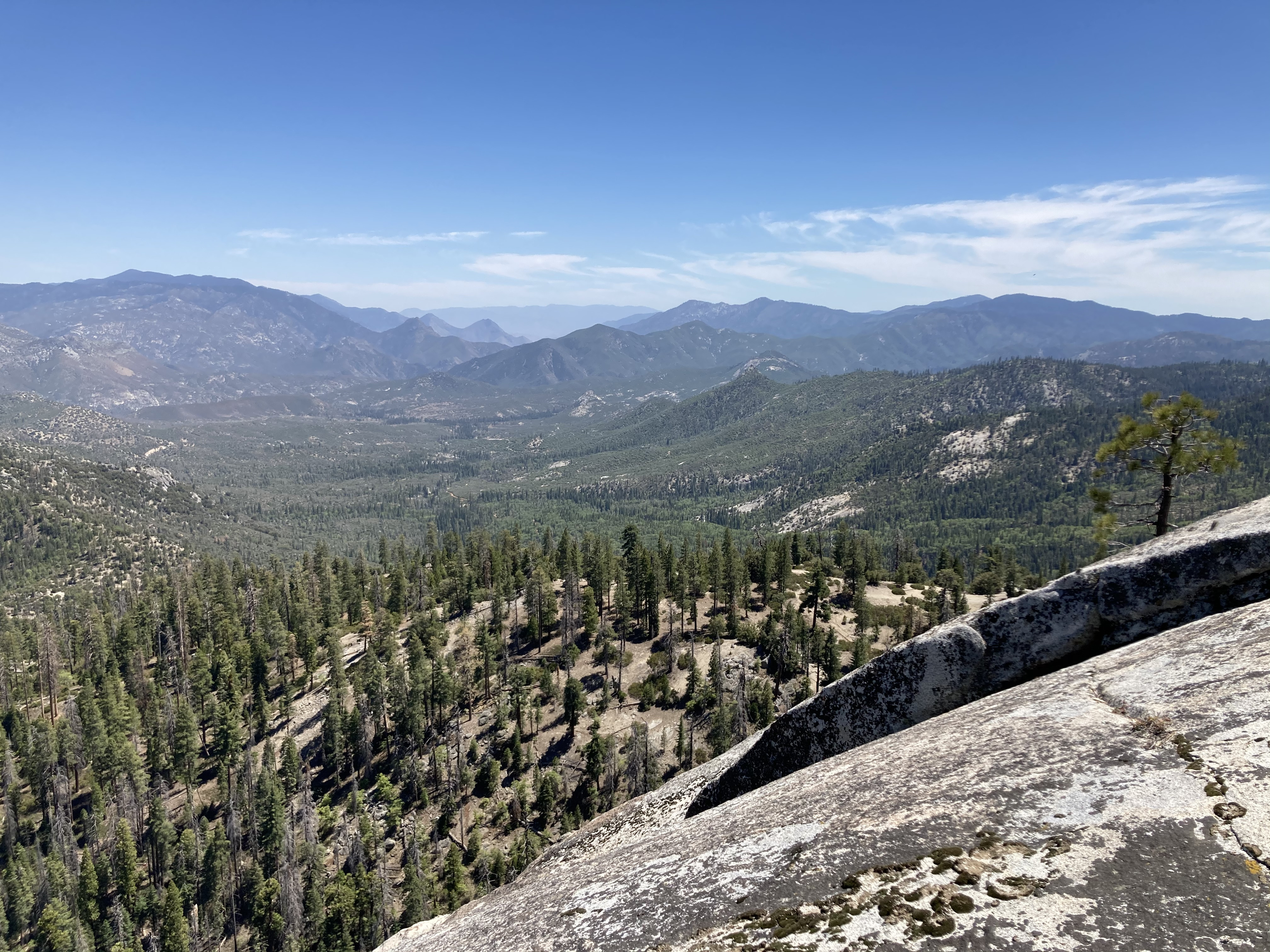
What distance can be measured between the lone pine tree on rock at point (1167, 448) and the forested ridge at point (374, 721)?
68349 millimetres

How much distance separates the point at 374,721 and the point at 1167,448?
112m

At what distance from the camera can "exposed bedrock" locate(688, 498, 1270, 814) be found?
13.5m

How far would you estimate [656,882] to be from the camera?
10.1 metres

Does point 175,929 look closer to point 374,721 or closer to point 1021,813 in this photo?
point 374,721

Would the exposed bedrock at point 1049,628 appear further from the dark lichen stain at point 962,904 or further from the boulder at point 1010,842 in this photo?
the dark lichen stain at point 962,904

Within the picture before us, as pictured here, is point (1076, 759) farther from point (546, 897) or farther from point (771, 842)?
point (546, 897)

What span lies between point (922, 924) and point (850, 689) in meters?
8.94

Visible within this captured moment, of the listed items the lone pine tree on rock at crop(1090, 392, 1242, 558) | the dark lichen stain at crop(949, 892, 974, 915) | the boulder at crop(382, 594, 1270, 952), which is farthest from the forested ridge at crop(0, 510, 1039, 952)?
the dark lichen stain at crop(949, 892, 974, 915)

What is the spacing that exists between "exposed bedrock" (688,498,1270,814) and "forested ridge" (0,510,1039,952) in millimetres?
68894

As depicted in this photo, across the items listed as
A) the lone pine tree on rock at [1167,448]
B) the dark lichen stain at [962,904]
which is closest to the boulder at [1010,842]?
the dark lichen stain at [962,904]

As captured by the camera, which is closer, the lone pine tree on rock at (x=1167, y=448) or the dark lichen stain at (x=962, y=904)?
the dark lichen stain at (x=962, y=904)

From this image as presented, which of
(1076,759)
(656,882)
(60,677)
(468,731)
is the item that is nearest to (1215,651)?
(1076,759)

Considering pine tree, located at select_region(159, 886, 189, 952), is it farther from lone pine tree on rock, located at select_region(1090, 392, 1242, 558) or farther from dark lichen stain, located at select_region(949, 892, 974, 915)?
lone pine tree on rock, located at select_region(1090, 392, 1242, 558)

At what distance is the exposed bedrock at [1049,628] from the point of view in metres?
13.5
